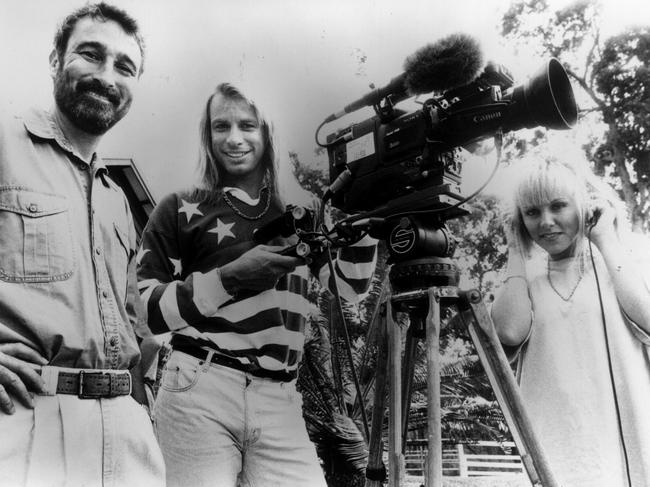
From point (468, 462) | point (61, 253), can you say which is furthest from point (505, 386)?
point (61, 253)

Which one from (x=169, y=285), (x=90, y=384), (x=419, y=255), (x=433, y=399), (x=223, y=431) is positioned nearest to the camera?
(x=433, y=399)

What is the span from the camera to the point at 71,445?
2113 millimetres

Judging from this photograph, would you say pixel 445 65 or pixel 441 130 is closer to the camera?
pixel 441 130

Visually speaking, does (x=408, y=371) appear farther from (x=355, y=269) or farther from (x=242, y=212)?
(x=242, y=212)

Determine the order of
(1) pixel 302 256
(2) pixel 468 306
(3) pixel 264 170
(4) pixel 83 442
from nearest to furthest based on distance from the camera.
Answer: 1. (2) pixel 468 306
2. (4) pixel 83 442
3. (1) pixel 302 256
4. (3) pixel 264 170

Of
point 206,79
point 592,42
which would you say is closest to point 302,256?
point 206,79

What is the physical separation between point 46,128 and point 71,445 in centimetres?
120

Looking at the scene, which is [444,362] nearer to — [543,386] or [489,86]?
[543,386]

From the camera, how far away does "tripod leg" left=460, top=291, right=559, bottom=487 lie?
1.84 meters

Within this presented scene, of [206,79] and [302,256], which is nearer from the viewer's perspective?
[302,256]

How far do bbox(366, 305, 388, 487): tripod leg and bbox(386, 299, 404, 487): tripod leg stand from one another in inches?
3.9

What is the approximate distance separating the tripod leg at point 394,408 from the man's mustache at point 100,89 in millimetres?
1479

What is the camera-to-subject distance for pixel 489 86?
2.04 m

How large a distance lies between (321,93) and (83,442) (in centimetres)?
170
